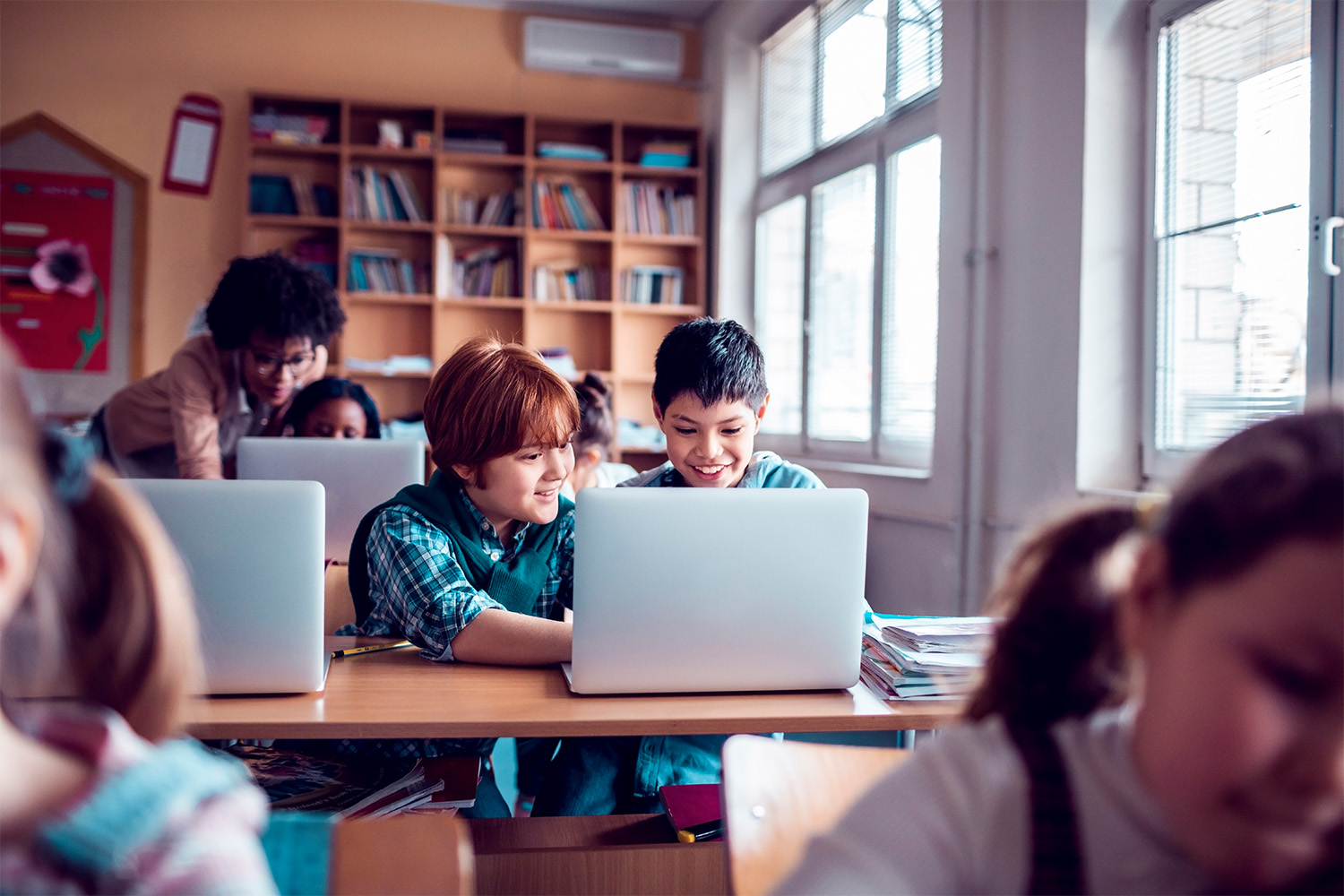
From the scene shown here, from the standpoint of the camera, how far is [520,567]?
5.24ft

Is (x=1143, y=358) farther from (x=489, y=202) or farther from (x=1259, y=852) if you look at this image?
(x=489, y=202)

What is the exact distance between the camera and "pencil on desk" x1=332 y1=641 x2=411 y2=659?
147 centimetres

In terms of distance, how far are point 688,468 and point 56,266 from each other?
4.09 meters

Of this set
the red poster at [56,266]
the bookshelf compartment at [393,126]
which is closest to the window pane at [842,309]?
the bookshelf compartment at [393,126]

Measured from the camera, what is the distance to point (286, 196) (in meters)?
4.73

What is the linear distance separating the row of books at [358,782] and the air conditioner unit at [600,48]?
13.9 ft

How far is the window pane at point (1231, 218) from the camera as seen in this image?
2170 mm

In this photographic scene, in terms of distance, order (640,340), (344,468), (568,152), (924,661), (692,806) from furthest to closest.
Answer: (640,340) → (568,152) → (344,468) → (692,806) → (924,661)

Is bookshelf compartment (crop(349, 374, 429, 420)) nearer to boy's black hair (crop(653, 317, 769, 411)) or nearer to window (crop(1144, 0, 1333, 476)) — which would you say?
boy's black hair (crop(653, 317, 769, 411))

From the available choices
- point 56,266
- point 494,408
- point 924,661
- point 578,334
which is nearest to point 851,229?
point 578,334

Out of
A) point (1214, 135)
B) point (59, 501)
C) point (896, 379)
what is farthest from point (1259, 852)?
point (896, 379)

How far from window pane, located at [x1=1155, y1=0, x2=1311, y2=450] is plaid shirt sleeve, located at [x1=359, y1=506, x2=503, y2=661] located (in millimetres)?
1691

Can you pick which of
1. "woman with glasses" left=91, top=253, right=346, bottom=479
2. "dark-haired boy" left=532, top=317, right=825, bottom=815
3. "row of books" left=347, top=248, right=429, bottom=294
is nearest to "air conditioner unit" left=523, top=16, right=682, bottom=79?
"row of books" left=347, top=248, right=429, bottom=294

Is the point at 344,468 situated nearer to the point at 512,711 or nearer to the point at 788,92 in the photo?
the point at 512,711
